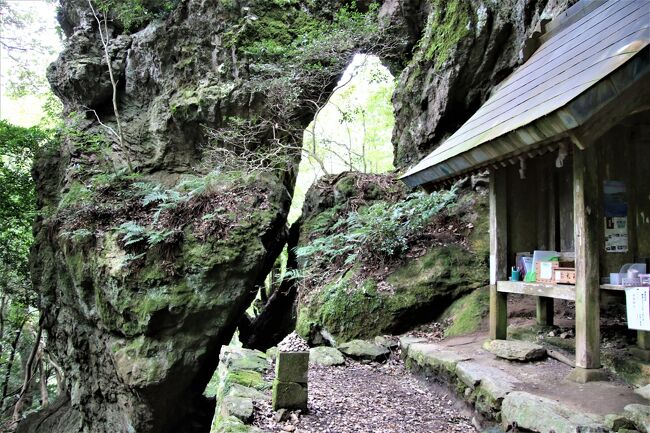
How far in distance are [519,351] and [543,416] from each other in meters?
1.73

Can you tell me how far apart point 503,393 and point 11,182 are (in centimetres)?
1544

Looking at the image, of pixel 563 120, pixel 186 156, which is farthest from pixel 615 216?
pixel 186 156

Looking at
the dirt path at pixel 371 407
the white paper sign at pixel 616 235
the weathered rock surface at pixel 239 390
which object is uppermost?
the white paper sign at pixel 616 235

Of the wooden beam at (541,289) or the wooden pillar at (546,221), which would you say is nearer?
the wooden beam at (541,289)

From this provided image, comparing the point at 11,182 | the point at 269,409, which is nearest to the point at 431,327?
the point at 269,409

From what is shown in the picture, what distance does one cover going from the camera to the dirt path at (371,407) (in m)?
4.39

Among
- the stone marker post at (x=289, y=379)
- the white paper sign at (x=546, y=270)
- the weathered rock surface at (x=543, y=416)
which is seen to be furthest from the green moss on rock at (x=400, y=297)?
the weathered rock surface at (x=543, y=416)

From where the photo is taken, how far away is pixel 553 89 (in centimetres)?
434

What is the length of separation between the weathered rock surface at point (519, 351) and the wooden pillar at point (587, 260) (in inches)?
32.8

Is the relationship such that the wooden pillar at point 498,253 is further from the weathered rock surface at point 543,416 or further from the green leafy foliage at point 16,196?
the green leafy foliage at point 16,196

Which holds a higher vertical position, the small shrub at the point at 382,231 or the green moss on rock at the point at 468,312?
the small shrub at the point at 382,231

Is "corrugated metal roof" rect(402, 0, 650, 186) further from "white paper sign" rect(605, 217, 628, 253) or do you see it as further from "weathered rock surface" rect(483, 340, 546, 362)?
"weathered rock surface" rect(483, 340, 546, 362)

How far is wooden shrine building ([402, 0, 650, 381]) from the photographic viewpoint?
3789mm

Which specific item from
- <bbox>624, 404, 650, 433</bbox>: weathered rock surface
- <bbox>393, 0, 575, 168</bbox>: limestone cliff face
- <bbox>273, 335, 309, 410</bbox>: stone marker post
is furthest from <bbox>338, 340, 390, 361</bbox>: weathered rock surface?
<bbox>393, 0, 575, 168</bbox>: limestone cliff face
